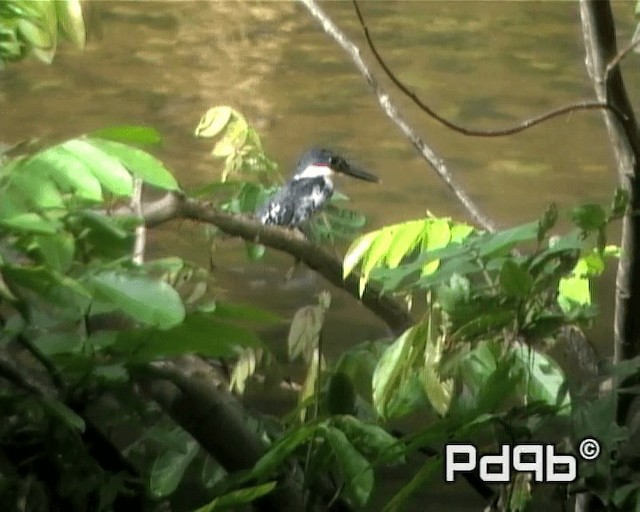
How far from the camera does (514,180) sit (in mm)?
1656

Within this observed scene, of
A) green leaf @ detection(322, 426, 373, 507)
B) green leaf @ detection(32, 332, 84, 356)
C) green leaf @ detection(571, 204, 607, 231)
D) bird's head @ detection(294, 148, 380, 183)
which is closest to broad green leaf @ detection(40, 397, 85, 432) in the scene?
green leaf @ detection(32, 332, 84, 356)

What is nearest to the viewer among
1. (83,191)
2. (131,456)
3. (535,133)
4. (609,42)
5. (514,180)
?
(83,191)

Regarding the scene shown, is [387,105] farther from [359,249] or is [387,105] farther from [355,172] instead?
[355,172]

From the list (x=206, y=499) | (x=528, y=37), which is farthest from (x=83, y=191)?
(x=528, y=37)

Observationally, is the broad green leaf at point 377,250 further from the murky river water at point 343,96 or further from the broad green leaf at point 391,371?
the murky river water at point 343,96

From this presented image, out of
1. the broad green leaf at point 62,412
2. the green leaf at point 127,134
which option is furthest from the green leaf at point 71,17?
the broad green leaf at point 62,412

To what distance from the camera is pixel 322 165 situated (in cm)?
136

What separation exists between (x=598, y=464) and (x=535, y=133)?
131 centimetres

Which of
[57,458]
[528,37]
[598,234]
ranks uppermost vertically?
[598,234]

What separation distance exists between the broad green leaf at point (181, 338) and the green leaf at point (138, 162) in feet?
0.22

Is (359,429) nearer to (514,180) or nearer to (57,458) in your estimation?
(57,458)

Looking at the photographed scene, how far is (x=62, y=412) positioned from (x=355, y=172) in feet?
3.18

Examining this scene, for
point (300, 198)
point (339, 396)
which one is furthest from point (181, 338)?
point (300, 198)

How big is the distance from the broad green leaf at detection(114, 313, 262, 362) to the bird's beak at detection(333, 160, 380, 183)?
0.85 meters
